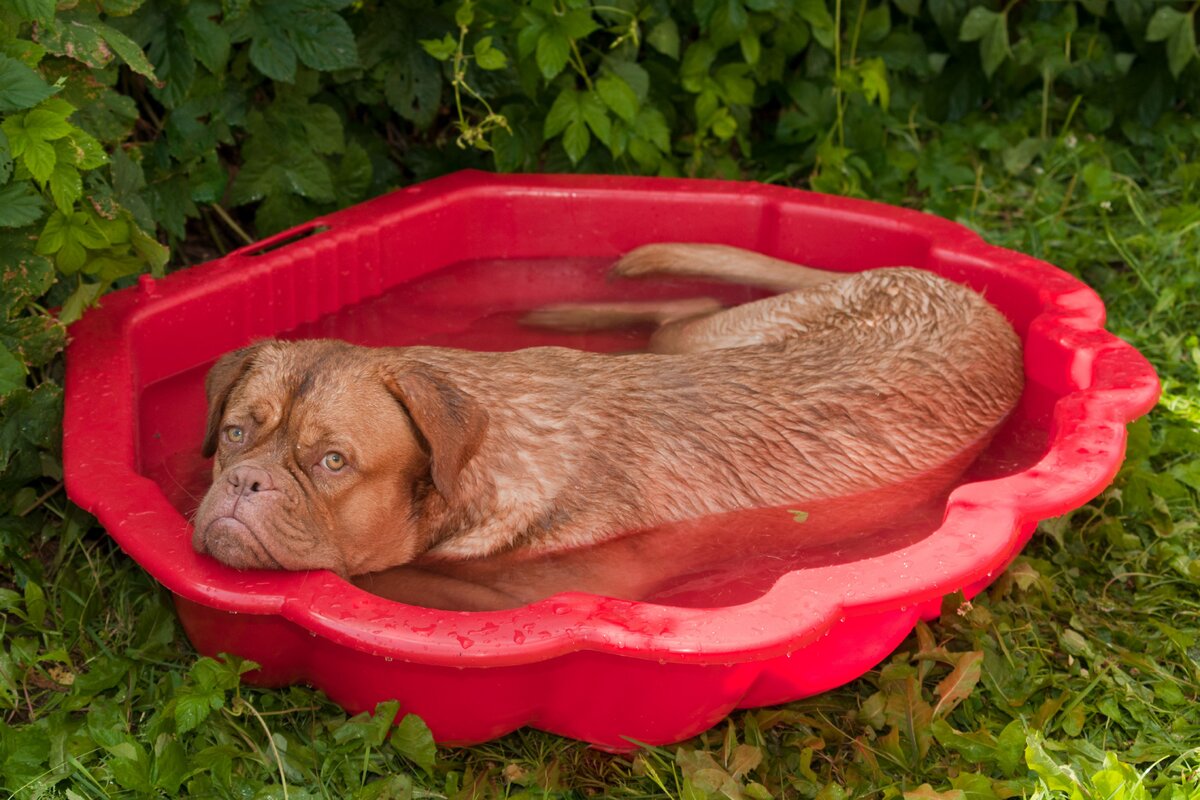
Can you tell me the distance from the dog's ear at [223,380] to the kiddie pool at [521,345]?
309 mm

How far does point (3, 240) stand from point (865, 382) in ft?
10.3

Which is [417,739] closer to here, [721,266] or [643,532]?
[643,532]

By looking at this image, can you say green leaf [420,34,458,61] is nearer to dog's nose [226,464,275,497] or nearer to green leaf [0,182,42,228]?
green leaf [0,182,42,228]

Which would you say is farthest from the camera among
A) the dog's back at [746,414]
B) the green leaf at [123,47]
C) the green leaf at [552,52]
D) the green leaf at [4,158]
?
the green leaf at [552,52]

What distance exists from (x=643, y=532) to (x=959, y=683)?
115 centimetres

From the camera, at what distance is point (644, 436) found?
4535mm

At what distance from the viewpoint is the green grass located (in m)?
3.75

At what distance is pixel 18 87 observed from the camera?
4.00 meters

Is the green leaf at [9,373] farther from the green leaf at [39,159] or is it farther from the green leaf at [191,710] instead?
the green leaf at [191,710]

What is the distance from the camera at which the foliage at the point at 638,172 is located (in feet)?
12.7

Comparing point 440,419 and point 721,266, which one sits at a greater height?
point 440,419

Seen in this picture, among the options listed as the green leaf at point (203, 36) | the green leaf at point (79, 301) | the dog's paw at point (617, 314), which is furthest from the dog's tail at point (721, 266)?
the green leaf at point (79, 301)

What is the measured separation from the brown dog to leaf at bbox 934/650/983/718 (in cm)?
78

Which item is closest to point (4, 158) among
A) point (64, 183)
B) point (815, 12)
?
point (64, 183)
